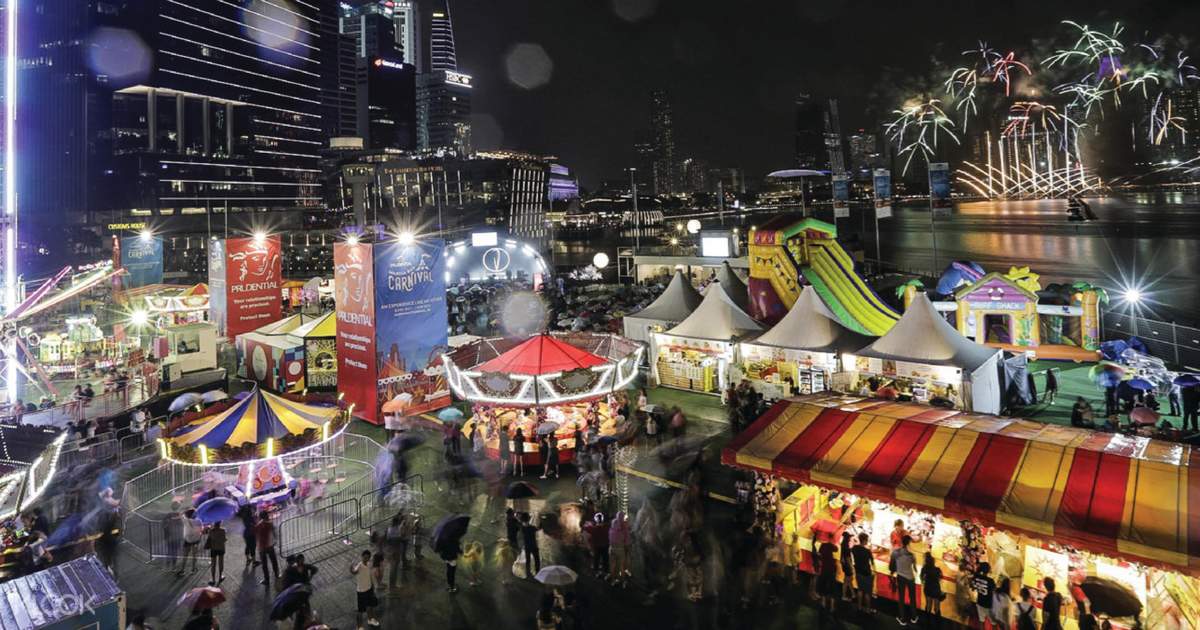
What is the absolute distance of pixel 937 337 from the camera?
1542 cm

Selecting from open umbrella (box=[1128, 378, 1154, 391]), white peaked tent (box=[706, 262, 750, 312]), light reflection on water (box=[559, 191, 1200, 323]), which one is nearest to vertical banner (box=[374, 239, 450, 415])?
white peaked tent (box=[706, 262, 750, 312])

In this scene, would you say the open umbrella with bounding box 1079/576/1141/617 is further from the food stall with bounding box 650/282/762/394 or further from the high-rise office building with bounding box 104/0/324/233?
the high-rise office building with bounding box 104/0/324/233

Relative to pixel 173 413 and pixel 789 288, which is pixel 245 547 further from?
pixel 789 288

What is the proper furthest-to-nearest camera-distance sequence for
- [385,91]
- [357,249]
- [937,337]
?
1. [385,91]
2. [357,249]
3. [937,337]

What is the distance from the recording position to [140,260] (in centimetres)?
3209

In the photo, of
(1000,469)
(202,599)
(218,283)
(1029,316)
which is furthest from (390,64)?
(1000,469)

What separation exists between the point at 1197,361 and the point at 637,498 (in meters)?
23.9

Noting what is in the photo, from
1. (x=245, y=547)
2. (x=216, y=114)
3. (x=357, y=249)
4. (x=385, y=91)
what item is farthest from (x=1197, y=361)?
(x=385, y=91)

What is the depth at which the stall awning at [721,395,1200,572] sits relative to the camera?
→ 673 cm

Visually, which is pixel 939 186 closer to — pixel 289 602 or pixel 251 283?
pixel 251 283

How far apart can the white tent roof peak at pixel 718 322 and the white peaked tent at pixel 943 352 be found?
3.74 metres

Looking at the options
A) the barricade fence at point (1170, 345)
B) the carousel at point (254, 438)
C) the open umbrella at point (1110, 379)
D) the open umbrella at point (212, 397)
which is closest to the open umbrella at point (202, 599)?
the carousel at point (254, 438)

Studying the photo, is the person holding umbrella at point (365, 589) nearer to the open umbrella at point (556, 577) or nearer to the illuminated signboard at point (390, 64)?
the open umbrella at point (556, 577)

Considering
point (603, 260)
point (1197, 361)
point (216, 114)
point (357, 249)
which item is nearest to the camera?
point (357, 249)
